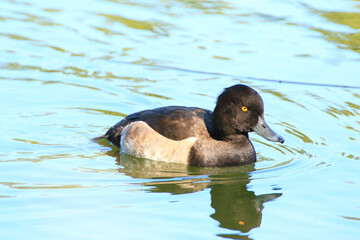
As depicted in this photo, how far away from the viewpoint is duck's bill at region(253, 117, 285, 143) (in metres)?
9.09

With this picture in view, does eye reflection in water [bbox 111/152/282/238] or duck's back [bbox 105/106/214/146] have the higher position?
duck's back [bbox 105/106/214/146]

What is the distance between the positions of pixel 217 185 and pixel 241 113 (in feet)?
3.88

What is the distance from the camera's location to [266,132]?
359 inches

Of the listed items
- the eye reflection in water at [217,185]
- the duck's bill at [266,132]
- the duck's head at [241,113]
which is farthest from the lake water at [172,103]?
the duck's head at [241,113]

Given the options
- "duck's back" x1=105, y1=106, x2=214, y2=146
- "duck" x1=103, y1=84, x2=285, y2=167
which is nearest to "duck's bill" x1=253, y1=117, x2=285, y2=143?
"duck" x1=103, y1=84, x2=285, y2=167

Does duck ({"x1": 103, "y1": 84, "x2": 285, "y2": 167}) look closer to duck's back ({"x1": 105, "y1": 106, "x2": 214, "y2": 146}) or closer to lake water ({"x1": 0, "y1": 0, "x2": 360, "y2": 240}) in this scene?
duck's back ({"x1": 105, "y1": 106, "x2": 214, "y2": 146})

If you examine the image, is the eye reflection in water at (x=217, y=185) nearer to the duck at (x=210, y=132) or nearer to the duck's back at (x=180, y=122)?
the duck at (x=210, y=132)

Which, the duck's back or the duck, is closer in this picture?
the duck

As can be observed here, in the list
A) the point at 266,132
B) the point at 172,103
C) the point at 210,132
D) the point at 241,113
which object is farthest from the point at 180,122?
the point at 172,103

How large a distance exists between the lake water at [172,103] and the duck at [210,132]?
196 mm

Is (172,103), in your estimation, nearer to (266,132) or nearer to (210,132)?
(210,132)

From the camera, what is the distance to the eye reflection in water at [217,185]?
738 centimetres

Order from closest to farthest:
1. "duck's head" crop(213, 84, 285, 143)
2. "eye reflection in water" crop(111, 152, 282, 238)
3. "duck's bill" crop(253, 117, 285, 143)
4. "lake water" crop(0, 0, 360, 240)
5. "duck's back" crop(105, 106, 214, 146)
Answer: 1. "lake water" crop(0, 0, 360, 240)
2. "eye reflection in water" crop(111, 152, 282, 238)
3. "duck's head" crop(213, 84, 285, 143)
4. "duck's bill" crop(253, 117, 285, 143)
5. "duck's back" crop(105, 106, 214, 146)

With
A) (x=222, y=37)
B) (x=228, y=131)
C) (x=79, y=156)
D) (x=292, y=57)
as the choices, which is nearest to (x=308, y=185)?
(x=228, y=131)
